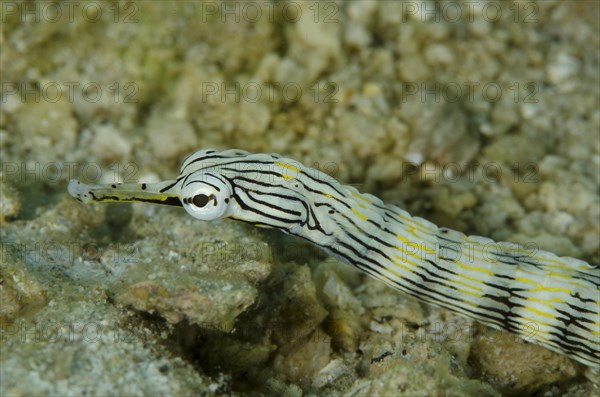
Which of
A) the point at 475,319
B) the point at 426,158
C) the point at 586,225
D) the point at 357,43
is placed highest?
the point at 357,43

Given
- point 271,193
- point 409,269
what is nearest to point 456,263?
point 409,269

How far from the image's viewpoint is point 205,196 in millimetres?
4004

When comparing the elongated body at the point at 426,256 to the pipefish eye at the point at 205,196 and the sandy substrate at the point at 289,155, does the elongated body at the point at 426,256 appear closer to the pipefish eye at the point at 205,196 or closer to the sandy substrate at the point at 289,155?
the pipefish eye at the point at 205,196

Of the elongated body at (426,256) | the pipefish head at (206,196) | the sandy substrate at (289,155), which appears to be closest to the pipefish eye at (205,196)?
the pipefish head at (206,196)

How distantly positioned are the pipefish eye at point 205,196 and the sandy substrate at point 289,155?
0.60 meters

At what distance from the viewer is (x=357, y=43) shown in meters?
6.77

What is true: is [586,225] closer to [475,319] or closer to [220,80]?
[475,319]

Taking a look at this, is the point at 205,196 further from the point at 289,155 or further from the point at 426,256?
the point at 289,155

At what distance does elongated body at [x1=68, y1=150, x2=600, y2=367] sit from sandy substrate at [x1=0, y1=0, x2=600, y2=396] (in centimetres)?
37

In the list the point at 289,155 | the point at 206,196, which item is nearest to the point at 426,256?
the point at 206,196

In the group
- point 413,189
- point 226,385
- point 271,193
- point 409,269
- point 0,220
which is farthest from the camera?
point 413,189

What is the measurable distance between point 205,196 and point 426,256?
6.49 ft

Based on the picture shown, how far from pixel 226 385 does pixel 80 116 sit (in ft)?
13.7

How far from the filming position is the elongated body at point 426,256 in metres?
4.30
